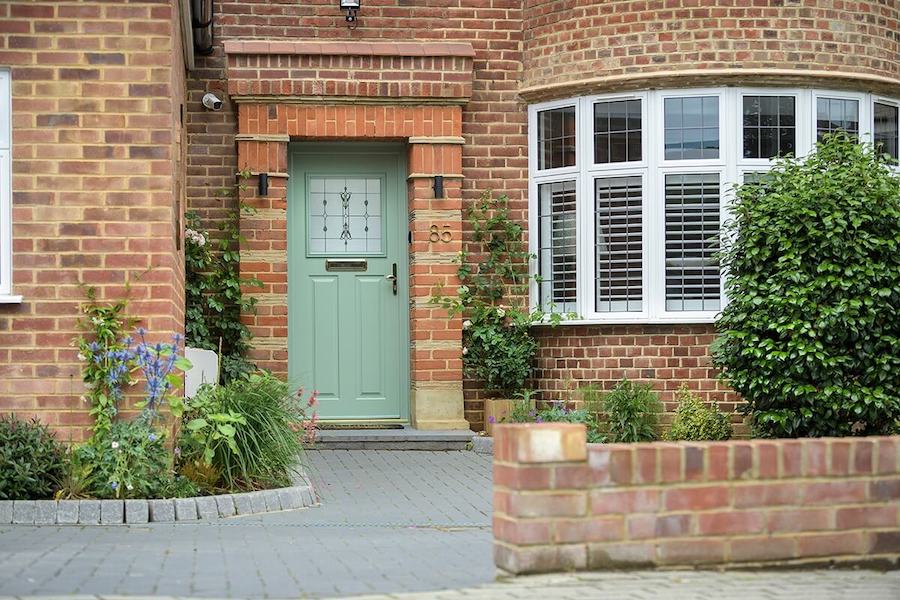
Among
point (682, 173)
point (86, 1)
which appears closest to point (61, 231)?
point (86, 1)

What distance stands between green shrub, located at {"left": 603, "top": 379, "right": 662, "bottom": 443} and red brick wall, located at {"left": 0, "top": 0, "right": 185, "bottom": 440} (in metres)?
4.62

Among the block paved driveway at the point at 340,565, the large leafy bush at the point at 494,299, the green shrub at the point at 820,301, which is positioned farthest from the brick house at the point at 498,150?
the block paved driveway at the point at 340,565

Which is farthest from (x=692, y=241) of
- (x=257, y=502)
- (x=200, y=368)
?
(x=257, y=502)

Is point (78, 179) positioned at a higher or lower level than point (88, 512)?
higher

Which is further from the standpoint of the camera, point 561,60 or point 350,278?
point 350,278

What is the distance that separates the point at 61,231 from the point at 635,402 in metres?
5.41

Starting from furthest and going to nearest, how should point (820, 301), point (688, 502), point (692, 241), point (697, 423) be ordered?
point (692, 241) → point (697, 423) → point (820, 301) → point (688, 502)

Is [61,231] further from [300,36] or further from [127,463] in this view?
[300,36]

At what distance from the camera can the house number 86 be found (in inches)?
530

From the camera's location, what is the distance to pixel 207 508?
8734 millimetres

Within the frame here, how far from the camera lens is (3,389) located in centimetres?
931

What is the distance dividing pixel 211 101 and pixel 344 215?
1.67 metres

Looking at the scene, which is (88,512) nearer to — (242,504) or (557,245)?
(242,504)

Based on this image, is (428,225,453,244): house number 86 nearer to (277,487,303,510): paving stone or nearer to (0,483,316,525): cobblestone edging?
(277,487,303,510): paving stone
